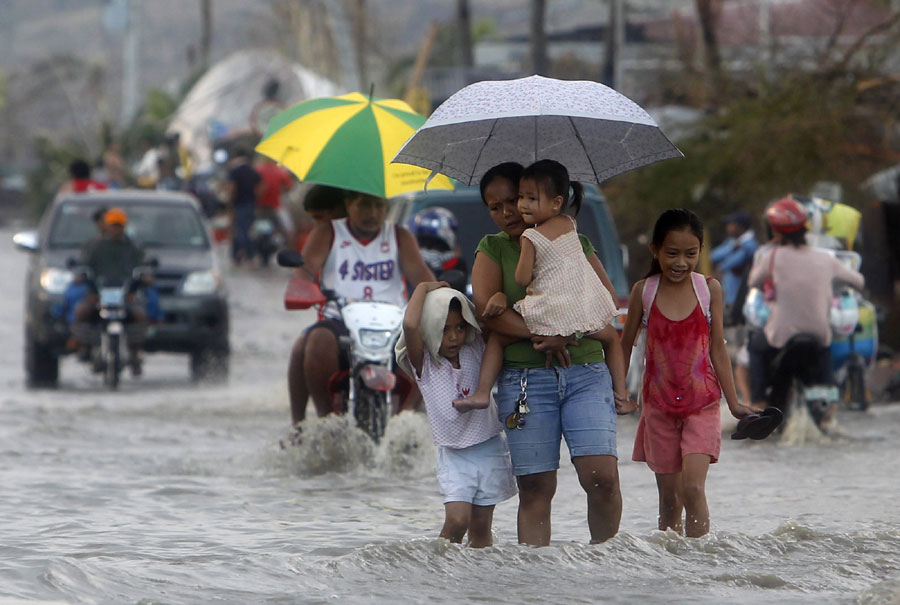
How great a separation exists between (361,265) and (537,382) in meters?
3.02

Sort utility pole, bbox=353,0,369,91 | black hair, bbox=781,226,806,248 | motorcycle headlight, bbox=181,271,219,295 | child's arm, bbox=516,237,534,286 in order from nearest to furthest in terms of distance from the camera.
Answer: child's arm, bbox=516,237,534,286 → black hair, bbox=781,226,806,248 → motorcycle headlight, bbox=181,271,219,295 → utility pole, bbox=353,0,369,91

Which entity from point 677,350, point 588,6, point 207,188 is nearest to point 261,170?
point 207,188

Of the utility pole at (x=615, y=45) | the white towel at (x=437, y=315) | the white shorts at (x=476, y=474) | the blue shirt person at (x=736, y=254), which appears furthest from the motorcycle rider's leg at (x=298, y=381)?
the utility pole at (x=615, y=45)

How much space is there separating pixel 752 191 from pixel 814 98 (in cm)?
108

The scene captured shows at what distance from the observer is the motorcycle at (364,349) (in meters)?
8.57

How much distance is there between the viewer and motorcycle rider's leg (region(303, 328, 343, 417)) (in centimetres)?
874

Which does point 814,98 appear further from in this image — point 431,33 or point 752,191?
point 431,33

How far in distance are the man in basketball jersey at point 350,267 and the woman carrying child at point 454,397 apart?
263 cm

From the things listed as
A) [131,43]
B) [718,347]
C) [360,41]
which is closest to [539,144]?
[718,347]

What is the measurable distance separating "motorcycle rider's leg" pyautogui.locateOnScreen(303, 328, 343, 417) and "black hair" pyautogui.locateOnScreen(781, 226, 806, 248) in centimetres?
314

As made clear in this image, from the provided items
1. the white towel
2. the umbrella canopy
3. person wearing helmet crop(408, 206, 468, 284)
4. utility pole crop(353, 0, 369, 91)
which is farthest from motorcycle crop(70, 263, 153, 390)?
utility pole crop(353, 0, 369, 91)

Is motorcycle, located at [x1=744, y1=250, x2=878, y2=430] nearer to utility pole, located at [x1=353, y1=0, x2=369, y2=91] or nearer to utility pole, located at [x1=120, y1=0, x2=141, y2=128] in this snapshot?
utility pole, located at [x1=353, y1=0, x2=369, y2=91]

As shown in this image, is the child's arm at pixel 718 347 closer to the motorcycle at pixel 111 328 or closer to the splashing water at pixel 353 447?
the splashing water at pixel 353 447

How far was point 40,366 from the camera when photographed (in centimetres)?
1500
